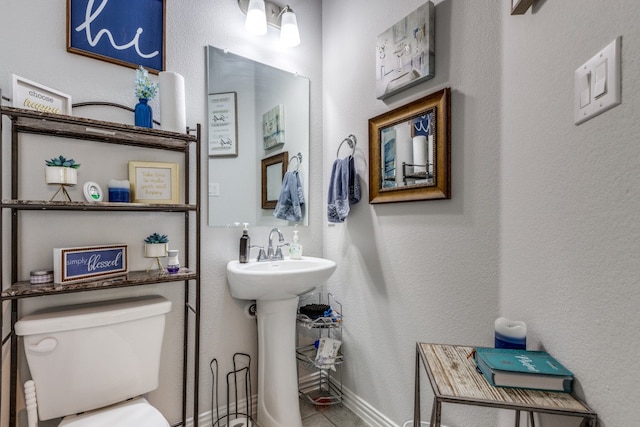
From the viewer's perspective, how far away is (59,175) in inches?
43.1

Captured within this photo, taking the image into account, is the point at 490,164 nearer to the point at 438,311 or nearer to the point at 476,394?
the point at 438,311

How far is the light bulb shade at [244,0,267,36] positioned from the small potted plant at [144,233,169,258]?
1.19 m

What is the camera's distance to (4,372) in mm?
1108

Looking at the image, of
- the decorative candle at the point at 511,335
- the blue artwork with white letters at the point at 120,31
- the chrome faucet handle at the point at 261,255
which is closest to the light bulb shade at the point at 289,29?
the blue artwork with white letters at the point at 120,31

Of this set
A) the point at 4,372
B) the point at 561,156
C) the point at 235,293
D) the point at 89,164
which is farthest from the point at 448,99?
the point at 4,372

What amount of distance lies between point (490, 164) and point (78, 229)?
1641mm

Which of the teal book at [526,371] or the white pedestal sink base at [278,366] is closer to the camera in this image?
the teal book at [526,371]

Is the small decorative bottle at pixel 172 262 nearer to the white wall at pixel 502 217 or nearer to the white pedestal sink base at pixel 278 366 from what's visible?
the white pedestal sink base at pixel 278 366

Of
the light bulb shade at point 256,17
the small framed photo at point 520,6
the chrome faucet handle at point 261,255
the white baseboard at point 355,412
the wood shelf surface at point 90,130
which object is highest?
the light bulb shade at point 256,17

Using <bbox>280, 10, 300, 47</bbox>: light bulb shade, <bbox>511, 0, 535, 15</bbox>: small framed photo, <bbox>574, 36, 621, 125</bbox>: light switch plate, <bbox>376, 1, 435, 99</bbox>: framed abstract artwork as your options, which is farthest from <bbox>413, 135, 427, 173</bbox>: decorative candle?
<bbox>280, 10, 300, 47</bbox>: light bulb shade

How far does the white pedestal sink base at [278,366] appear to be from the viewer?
1549mm

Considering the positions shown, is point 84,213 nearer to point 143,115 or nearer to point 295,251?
point 143,115

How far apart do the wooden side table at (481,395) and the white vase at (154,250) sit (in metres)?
1.13

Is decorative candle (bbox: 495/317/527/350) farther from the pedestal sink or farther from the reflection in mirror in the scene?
the pedestal sink
